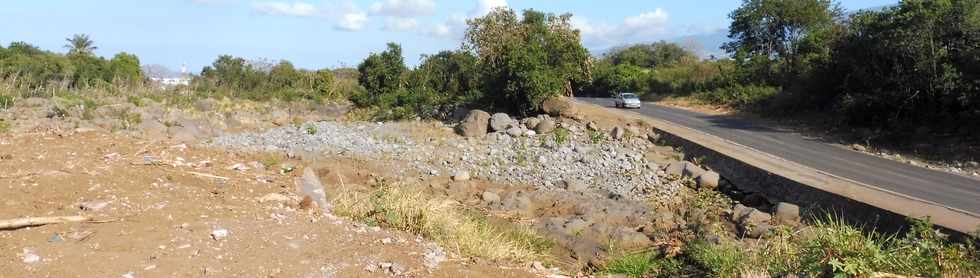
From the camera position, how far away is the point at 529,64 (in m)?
19.4

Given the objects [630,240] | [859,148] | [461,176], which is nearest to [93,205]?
[630,240]

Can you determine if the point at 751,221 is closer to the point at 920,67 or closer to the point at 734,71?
the point at 920,67

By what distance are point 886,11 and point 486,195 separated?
14065 millimetres

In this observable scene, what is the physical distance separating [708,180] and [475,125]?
725 cm

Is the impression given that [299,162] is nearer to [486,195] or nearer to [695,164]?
[486,195]

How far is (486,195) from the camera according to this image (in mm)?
12852

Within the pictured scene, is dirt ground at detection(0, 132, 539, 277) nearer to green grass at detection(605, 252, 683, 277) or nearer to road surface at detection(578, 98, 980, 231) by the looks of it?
green grass at detection(605, 252, 683, 277)

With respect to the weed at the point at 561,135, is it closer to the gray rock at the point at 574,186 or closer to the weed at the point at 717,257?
the gray rock at the point at 574,186

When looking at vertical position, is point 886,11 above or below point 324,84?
above

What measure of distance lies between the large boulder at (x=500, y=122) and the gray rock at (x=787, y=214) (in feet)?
29.1

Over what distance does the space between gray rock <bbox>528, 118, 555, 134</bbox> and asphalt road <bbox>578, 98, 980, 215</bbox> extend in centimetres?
494

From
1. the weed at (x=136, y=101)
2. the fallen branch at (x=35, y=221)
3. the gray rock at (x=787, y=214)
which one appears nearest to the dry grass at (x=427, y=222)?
the fallen branch at (x=35, y=221)

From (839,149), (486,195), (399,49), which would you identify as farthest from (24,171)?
(399,49)

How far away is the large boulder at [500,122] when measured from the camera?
61.3ft
